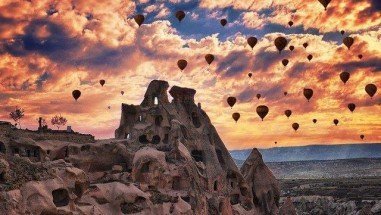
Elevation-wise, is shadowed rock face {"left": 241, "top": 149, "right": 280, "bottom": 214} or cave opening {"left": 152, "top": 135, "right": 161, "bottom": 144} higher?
cave opening {"left": 152, "top": 135, "right": 161, "bottom": 144}

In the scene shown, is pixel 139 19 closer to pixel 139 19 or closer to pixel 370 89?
pixel 139 19

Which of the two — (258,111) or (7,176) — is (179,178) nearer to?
(258,111)

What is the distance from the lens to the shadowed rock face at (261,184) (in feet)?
167

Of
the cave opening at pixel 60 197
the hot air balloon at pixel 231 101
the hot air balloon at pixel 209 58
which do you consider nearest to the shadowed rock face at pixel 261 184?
the hot air balloon at pixel 231 101

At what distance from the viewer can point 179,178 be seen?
129ft

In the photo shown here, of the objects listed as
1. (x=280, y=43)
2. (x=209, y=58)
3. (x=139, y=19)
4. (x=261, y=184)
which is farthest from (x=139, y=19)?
(x=261, y=184)

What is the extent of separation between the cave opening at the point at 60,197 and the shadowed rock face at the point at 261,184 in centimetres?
2797

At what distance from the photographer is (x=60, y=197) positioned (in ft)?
90.2

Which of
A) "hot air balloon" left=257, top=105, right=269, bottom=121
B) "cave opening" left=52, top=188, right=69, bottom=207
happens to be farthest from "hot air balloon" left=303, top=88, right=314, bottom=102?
"cave opening" left=52, top=188, right=69, bottom=207

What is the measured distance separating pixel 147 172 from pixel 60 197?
1101 centimetres

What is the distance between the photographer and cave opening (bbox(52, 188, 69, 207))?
2717cm

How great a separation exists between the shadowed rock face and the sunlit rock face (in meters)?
0.11

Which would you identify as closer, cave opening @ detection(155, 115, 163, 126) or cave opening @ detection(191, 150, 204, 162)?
cave opening @ detection(191, 150, 204, 162)

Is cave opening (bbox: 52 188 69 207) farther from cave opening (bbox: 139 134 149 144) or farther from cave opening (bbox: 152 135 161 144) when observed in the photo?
cave opening (bbox: 152 135 161 144)
